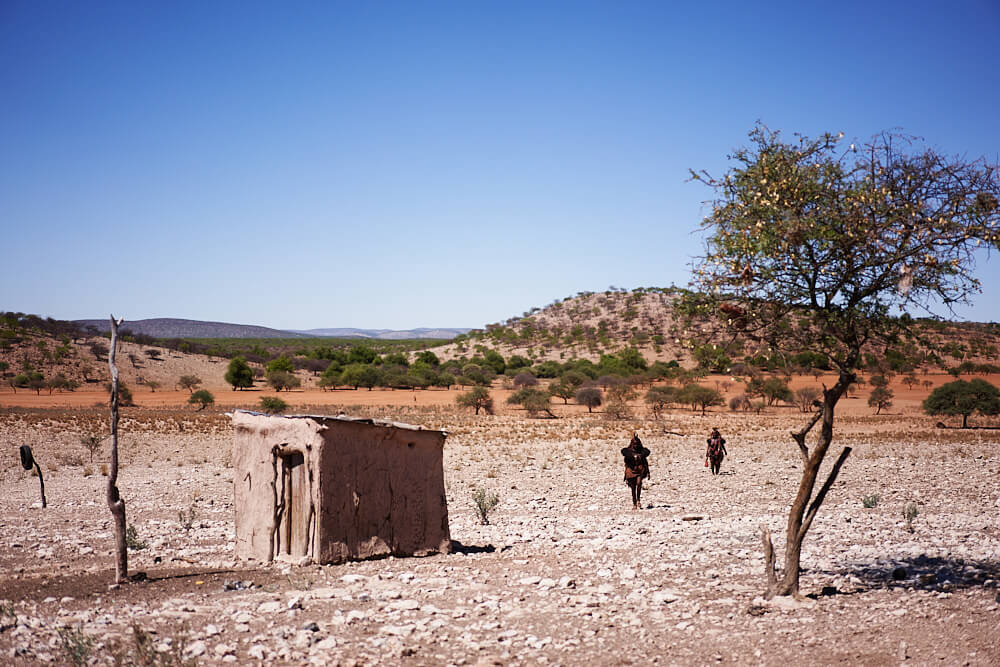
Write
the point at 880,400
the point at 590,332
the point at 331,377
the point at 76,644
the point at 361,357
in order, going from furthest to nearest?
the point at 590,332
the point at 361,357
the point at 331,377
the point at 880,400
the point at 76,644

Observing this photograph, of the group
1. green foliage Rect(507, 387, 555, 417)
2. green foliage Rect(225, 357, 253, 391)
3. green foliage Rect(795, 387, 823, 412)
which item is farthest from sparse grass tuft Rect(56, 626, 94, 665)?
green foliage Rect(225, 357, 253, 391)

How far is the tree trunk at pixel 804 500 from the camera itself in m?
8.77

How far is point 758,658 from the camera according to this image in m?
7.50

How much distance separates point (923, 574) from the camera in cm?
1019

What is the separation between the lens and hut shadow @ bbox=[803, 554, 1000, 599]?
9.64 m

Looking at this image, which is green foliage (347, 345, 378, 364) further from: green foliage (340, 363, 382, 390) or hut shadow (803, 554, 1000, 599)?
hut shadow (803, 554, 1000, 599)

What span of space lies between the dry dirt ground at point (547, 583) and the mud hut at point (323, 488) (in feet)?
1.42

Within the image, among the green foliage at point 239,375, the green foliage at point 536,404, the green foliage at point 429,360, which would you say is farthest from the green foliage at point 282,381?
the green foliage at point 536,404

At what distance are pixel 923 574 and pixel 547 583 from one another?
15.8 ft

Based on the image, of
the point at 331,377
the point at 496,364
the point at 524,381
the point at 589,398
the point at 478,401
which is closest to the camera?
the point at 478,401

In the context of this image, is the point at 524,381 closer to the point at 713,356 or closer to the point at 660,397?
the point at 660,397

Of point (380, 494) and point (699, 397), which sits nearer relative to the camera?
point (380, 494)

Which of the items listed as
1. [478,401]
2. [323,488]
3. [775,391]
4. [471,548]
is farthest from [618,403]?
[323,488]

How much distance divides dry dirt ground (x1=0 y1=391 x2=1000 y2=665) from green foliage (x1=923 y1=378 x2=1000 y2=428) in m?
19.6
